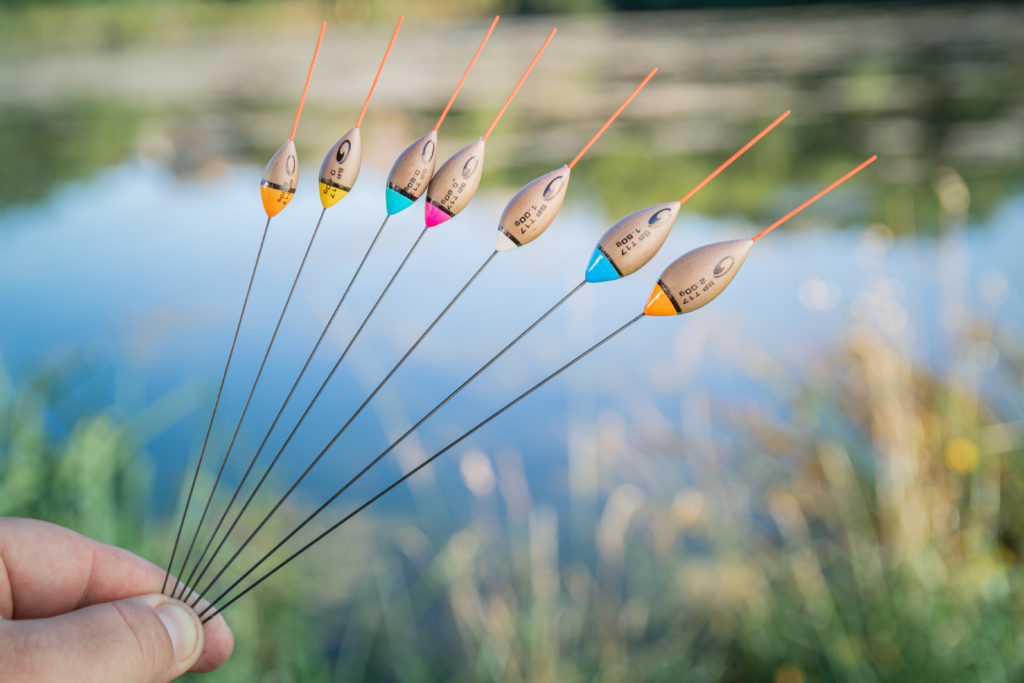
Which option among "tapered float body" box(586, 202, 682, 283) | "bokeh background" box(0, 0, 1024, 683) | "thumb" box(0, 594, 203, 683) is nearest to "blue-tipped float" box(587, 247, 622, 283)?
"tapered float body" box(586, 202, 682, 283)

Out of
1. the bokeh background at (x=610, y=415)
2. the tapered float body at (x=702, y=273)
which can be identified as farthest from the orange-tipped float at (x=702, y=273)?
the bokeh background at (x=610, y=415)

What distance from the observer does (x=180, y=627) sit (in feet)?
2.24

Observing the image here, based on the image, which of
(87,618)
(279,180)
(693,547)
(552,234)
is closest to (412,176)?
(279,180)

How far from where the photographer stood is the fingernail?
0.67 meters

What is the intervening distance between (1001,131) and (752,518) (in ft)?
11.6

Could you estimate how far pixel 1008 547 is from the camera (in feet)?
5.94

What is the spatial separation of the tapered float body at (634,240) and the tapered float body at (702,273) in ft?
0.07

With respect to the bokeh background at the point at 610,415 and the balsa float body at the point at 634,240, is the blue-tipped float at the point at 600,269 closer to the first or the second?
the balsa float body at the point at 634,240

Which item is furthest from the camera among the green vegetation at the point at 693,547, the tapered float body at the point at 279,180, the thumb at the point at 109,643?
the green vegetation at the point at 693,547

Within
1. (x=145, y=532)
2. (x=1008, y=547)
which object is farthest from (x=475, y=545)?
(x=1008, y=547)

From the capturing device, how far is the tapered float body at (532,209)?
0.60 m

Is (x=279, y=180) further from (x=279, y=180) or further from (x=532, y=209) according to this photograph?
(x=532, y=209)

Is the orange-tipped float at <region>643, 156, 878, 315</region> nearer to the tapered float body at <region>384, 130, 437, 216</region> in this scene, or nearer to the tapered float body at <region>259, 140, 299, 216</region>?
the tapered float body at <region>384, 130, 437, 216</region>

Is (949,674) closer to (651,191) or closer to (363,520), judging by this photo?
(363,520)
